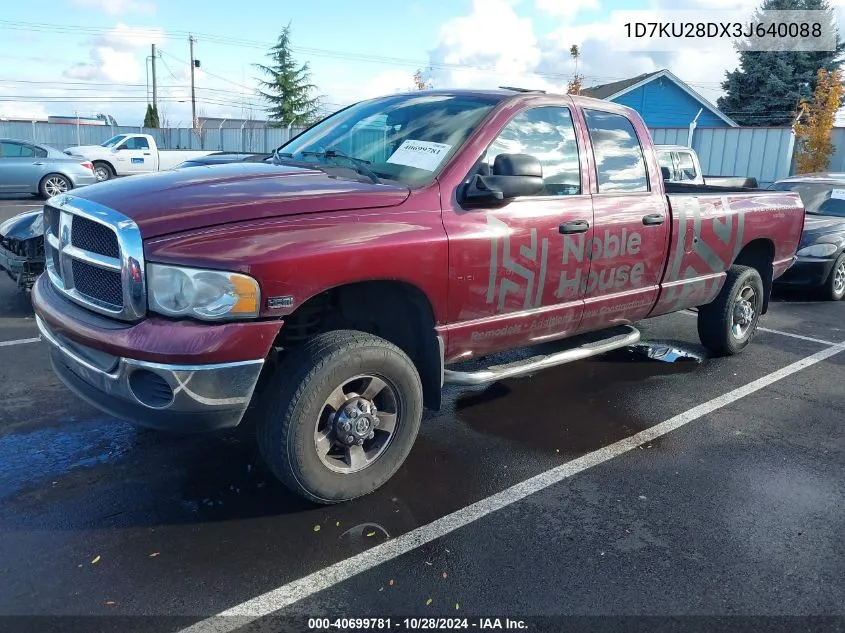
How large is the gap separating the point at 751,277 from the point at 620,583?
3.91m

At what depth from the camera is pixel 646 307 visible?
4.94 m

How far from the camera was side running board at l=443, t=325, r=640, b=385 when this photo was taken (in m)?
3.78

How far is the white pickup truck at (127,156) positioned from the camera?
2281 centimetres

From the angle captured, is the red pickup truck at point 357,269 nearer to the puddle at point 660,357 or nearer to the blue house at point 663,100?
the puddle at point 660,357

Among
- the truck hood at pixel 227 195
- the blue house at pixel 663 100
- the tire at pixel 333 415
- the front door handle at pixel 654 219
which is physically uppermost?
the blue house at pixel 663 100

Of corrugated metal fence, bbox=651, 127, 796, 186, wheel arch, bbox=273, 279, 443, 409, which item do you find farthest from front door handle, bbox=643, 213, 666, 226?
corrugated metal fence, bbox=651, 127, 796, 186

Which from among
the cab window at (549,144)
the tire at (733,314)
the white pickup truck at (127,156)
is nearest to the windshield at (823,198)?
the tire at (733,314)

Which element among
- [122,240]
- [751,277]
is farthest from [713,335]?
[122,240]

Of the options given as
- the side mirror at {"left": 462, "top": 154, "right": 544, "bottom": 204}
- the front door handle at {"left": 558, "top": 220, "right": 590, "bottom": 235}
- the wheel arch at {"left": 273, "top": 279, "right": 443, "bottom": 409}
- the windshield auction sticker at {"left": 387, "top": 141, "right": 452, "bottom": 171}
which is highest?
the windshield auction sticker at {"left": 387, "top": 141, "right": 452, "bottom": 171}

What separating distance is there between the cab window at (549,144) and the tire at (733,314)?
2234 mm

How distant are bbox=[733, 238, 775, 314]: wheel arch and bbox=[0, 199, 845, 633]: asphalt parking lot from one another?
1.54m

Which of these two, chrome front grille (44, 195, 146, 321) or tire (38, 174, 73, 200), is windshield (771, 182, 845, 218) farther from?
tire (38, 174, 73, 200)

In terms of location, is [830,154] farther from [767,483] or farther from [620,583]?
[620,583]

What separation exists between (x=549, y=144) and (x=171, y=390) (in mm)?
2601
